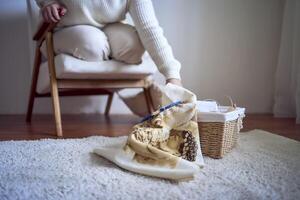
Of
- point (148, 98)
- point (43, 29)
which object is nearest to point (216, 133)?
point (148, 98)

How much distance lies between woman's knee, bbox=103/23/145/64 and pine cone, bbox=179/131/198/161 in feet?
1.67

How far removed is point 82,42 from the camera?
1.00m

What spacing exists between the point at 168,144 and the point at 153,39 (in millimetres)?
494

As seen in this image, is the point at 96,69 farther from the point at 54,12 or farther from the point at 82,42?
the point at 54,12

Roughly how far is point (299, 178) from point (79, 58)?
0.77 m

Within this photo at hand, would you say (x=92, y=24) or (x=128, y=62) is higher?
(x=92, y=24)

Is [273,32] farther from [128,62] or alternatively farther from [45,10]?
[45,10]

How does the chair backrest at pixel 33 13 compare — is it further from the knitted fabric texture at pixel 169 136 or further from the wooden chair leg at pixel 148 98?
the knitted fabric texture at pixel 169 136

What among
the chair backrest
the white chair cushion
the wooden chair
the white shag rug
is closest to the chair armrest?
the wooden chair

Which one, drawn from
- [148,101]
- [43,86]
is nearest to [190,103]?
[148,101]

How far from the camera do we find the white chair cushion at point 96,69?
997 millimetres

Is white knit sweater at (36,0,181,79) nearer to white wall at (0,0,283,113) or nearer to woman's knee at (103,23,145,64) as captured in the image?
woman's knee at (103,23,145,64)

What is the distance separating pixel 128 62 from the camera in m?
1.10

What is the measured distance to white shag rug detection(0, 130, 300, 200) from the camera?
1.68 ft
